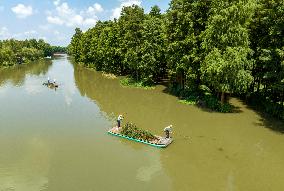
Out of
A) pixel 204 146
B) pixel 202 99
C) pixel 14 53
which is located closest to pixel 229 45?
pixel 202 99

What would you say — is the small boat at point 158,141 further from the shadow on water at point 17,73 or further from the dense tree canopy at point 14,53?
the dense tree canopy at point 14,53

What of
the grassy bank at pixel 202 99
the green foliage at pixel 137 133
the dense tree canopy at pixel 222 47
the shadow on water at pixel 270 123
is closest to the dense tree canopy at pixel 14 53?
the dense tree canopy at pixel 222 47

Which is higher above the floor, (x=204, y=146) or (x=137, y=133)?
(x=137, y=133)

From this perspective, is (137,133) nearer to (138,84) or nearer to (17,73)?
(138,84)

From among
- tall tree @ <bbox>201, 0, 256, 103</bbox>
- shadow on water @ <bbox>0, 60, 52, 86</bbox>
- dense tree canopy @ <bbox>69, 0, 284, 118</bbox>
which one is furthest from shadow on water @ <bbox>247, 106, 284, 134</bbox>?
shadow on water @ <bbox>0, 60, 52, 86</bbox>

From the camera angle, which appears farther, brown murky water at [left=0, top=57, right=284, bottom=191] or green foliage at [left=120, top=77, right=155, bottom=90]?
green foliage at [left=120, top=77, right=155, bottom=90]

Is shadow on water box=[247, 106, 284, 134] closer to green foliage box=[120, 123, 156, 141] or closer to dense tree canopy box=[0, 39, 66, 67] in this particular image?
green foliage box=[120, 123, 156, 141]
